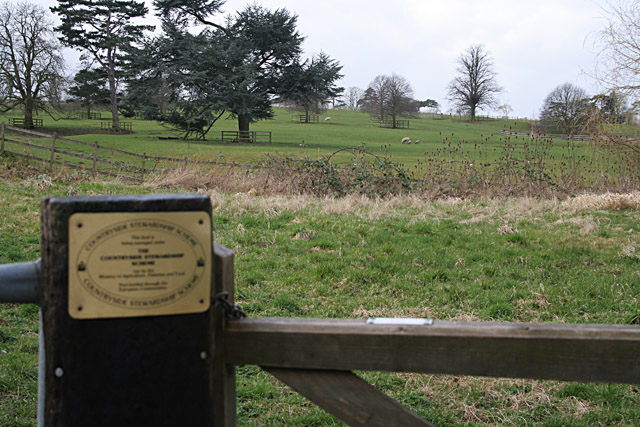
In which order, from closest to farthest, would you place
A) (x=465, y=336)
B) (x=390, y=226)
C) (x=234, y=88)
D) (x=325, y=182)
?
1. (x=465, y=336)
2. (x=390, y=226)
3. (x=325, y=182)
4. (x=234, y=88)

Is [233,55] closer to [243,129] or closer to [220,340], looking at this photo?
[243,129]

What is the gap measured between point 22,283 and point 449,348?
1254 mm

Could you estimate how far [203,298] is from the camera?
60.5 inches

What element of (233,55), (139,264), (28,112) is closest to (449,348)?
(139,264)

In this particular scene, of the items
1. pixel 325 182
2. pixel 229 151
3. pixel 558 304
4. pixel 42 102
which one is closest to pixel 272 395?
pixel 558 304

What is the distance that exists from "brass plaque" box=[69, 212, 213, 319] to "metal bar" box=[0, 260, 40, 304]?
18 cm

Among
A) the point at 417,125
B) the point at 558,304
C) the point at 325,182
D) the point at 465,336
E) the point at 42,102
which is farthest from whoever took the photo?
the point at 417,125

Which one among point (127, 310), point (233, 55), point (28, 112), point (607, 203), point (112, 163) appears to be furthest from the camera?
point (28, 112)

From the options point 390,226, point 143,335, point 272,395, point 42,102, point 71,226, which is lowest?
point 272,395

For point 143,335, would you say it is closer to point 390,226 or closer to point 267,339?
point 267,339

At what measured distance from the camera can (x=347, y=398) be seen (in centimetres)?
166

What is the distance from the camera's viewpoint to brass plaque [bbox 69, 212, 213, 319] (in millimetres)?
1466

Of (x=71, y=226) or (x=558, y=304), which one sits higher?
(x=71, y=226)

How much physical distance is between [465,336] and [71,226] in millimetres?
1147
